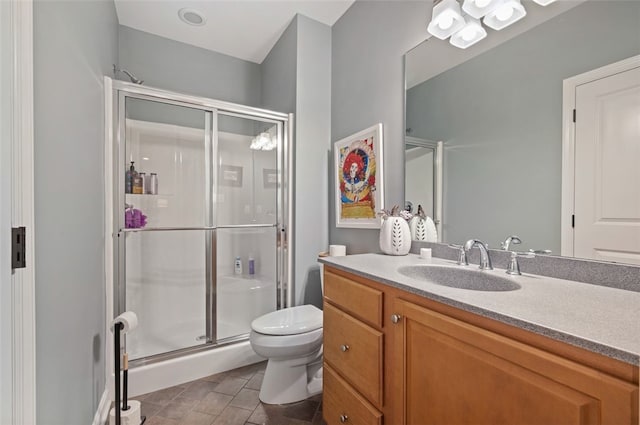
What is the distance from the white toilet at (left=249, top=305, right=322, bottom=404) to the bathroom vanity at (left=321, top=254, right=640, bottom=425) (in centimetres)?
35

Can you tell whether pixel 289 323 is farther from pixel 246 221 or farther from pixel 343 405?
pixel 246 221

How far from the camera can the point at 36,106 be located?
2.77 ft

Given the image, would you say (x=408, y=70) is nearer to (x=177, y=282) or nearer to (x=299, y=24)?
(x=299, y=24)

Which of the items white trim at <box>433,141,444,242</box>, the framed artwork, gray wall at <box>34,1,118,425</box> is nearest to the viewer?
gray wall at <box>34,1,118,425</box>

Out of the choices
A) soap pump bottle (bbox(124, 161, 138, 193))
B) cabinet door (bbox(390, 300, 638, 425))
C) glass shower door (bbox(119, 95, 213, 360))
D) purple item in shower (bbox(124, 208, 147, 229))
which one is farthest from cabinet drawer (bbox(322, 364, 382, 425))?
soap pump bottle (bbox(124, 161, 138, 193))

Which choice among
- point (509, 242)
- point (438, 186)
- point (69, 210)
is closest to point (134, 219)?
point (69, 210)

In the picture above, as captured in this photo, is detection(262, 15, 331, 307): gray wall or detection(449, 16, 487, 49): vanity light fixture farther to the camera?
detection(262, 15, 331, 307): gray wall

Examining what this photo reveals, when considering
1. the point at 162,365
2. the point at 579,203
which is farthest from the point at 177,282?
the point at 579,203

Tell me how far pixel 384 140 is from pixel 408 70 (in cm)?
42

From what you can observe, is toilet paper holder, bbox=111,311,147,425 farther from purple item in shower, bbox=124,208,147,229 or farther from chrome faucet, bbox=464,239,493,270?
chrome faucet, bbox=464,239,493,270

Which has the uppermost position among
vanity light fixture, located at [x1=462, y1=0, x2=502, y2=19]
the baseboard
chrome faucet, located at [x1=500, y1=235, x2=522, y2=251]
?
vanity light fixture, located at [x1=462, y1=0, x2=502, y2=19]

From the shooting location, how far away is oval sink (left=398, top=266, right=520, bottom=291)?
1069mm

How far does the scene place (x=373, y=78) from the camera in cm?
193

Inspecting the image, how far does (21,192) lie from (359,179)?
5.47 ft
